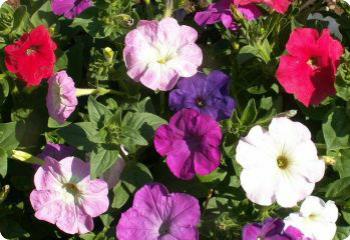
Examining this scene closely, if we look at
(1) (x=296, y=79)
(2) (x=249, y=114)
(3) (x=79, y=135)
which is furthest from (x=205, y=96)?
(3) (x=79, y=135)

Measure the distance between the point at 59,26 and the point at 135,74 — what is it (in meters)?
0.51

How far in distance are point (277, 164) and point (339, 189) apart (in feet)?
0.93

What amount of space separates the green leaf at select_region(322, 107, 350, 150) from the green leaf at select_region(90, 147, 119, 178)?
628 millimetres

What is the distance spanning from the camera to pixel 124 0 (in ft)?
6.00

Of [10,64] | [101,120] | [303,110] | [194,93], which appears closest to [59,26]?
[10,64]

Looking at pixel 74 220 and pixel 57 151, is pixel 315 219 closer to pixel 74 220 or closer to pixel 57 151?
pixel 74 220

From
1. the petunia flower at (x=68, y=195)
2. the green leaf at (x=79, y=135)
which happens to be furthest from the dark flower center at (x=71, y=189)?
the green leaf at (x=79, y=135)

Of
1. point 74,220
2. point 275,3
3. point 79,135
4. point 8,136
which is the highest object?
point 275,3

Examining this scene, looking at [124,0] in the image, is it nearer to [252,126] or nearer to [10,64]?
[10,64]

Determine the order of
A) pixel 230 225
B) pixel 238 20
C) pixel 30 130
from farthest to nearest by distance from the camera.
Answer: pixel 30 130 < pixel 238 20 < pixel 230 225

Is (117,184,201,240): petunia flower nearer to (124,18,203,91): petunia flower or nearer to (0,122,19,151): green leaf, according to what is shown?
(124,18,203,91): petunia flower

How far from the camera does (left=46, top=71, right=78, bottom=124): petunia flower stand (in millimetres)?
1647

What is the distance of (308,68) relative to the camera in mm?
1709

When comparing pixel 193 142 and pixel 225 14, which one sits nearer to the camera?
pixel 193 142
